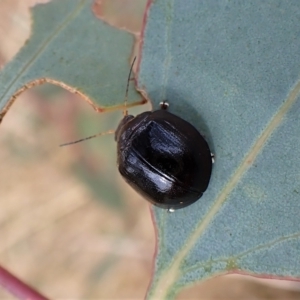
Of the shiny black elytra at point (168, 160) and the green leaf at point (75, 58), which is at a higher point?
the green leaf at point (75, 58)

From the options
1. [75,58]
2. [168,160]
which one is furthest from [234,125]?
[75,58]

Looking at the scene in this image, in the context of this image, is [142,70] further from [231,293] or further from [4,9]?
[231,293]

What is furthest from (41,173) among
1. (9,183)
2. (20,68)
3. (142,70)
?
(142,70)

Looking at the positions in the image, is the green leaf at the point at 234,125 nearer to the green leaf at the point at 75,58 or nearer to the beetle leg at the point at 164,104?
the beetle leg at the point at 164,104

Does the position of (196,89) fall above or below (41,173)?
above

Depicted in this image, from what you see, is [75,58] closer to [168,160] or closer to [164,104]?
[164,104]

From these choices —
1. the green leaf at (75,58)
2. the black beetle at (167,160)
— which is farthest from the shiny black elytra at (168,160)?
the green leaf at (75,58)
